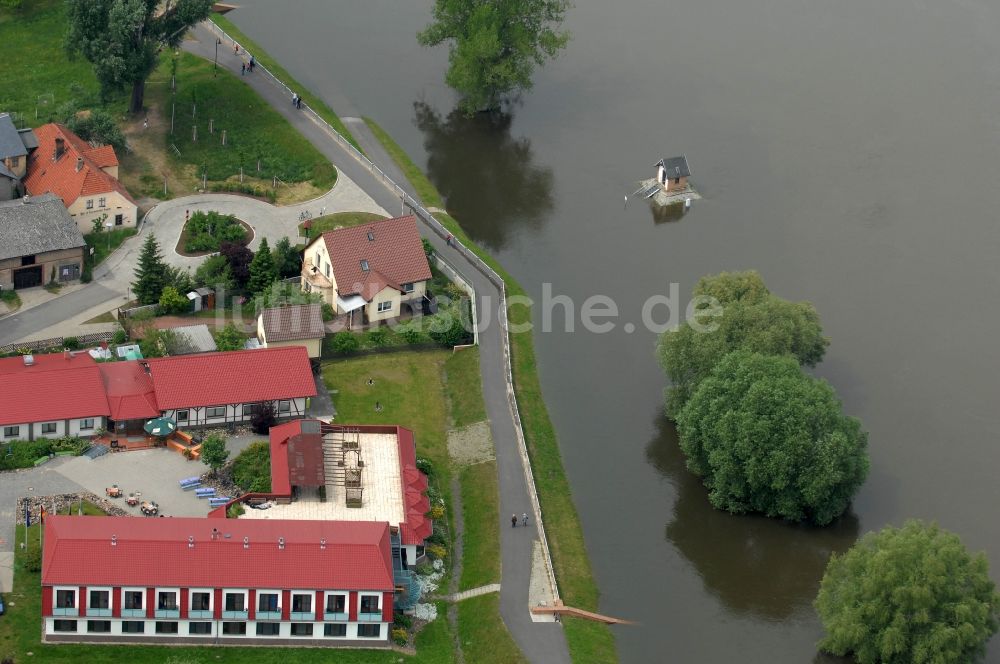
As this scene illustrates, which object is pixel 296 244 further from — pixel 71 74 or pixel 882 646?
pixel 882 646

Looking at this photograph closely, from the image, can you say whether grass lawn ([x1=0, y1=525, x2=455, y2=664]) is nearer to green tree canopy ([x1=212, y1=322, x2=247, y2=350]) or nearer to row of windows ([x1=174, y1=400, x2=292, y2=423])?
row of windows ([x1=174, y1=400, x2=292, y2=423])

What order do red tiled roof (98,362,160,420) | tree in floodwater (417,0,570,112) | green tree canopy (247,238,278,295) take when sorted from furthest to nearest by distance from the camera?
tree in floodwater (417,0,570,112) → green tree canopy (247,238,278,295) → red tiled roof (98,362,160,420)

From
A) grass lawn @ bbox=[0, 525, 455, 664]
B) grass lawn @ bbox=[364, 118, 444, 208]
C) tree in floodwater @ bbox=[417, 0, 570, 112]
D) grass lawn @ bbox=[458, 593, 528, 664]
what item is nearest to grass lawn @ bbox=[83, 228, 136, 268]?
grass lawn @ bbox=[364, 118, 444, 208]

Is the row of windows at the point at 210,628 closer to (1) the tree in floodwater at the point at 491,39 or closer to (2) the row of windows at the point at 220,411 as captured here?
(2) the row of windows at the point at 220,411

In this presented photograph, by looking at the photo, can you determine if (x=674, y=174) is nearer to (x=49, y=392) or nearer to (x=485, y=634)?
(x=485, y=634)

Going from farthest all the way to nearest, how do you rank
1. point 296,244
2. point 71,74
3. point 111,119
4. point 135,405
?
point 71,74 → point 111,119 → point 296,244 → point 135,405

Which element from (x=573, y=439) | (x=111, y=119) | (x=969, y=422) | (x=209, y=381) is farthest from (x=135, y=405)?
(x=969, y=422)
